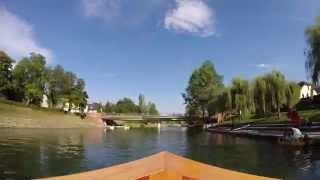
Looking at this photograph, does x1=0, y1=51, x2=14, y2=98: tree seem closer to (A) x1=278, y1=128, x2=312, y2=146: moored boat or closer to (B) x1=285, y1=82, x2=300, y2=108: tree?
(B) x1=285, y1=82, x2=300, y2=108: tree

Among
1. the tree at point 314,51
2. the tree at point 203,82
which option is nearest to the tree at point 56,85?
the tree at point 203,82

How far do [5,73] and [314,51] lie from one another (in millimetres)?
82906

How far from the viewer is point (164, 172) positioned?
167 inches

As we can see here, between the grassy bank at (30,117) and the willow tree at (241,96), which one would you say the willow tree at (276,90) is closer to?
the willow tree at (241,96)

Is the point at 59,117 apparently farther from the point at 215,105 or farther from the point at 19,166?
the point at 19,166

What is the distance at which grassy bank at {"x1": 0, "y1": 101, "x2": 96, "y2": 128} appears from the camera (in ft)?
291

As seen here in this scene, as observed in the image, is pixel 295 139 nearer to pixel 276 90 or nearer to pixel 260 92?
pixel 276 90

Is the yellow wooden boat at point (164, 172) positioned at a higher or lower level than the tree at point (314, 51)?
lower

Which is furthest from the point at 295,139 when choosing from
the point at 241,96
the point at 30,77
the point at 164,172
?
the point at 30,77

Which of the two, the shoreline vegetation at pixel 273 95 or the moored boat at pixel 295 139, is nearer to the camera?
the moored boat at pixel 295 139

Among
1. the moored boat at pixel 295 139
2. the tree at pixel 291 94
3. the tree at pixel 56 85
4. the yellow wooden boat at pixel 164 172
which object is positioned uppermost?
the tree at pixel 56 85

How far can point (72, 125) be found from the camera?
4500 inches

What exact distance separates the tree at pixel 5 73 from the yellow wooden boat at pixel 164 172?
110661 mm

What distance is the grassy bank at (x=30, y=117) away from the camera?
88550 millimetres
